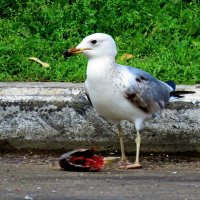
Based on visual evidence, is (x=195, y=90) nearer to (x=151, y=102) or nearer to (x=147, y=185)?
(x=151, y=102)

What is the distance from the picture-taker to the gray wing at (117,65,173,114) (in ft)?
25.6

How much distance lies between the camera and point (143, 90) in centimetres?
788

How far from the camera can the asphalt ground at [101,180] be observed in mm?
6332

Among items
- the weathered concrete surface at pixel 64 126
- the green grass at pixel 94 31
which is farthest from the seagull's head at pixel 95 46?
the green grass at pixel 94 31

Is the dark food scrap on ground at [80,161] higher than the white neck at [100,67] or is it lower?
lower

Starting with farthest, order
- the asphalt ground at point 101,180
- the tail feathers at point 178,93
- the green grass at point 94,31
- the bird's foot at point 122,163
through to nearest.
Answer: the green grass at point 94,31 → the tail feathers at point 178,93 → the bird's foot at point 122,163 → the asphalt ground at point 101,180

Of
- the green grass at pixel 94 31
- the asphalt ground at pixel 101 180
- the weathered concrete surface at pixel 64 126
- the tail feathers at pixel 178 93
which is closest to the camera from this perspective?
the asphalt ground at pixel 101 180

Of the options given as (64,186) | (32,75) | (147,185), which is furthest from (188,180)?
(32,75)

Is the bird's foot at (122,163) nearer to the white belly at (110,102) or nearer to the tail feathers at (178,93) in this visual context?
the white belly at (110,102)

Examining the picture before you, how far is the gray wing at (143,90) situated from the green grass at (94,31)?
141cm

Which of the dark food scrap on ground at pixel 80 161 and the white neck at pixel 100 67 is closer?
the dark food scrap on ground at pixel 80 161

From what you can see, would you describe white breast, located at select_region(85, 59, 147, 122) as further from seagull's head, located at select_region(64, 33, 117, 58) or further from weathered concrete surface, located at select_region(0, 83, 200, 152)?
weathered concrete surface, located at select_region(0, 83, 200, 152)

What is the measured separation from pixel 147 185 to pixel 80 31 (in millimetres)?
4117

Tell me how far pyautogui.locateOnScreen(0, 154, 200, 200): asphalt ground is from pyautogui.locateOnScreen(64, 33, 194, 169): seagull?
40 centimetres
